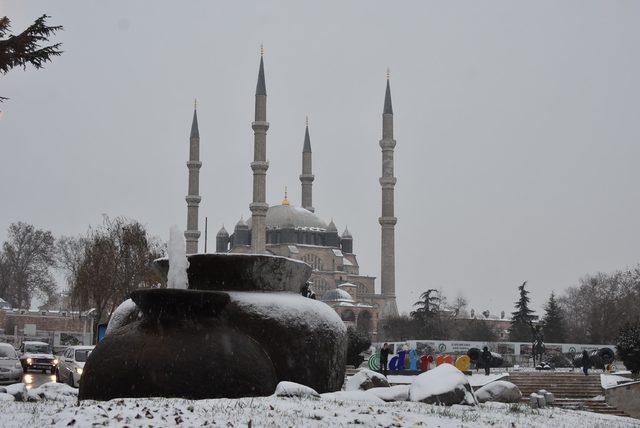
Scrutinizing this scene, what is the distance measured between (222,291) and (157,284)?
97.4ft

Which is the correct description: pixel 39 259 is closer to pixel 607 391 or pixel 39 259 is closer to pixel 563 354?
pixel 563 354

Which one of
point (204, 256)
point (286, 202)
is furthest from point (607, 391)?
point (286, 202)

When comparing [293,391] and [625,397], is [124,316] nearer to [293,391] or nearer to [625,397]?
[293,391]

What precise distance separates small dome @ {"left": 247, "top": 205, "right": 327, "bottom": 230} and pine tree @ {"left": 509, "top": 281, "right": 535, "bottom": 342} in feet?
115

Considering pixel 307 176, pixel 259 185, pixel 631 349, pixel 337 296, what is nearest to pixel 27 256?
pixel 259 185

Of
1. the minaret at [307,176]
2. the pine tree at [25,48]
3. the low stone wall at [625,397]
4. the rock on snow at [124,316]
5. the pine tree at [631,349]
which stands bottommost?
the low stone wall at [625,397]

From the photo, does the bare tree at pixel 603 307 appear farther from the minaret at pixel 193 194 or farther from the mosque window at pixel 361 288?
the minaret at pixel 193 194

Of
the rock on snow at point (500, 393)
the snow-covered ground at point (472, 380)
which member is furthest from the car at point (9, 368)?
the rock on snow at point (500, 393)

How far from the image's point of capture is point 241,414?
9.05m

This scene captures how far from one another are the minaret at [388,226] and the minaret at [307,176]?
1516cm

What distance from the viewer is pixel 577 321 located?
3155 inches

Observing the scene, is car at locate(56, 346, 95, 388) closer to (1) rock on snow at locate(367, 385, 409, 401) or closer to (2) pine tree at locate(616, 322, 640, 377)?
(1) rock on snow at locate(367, 385, 409, 401)

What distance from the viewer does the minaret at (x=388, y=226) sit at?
3391 inches

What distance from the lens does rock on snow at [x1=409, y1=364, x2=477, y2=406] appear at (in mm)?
12180
